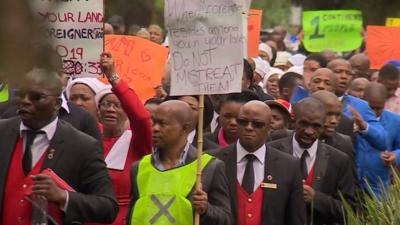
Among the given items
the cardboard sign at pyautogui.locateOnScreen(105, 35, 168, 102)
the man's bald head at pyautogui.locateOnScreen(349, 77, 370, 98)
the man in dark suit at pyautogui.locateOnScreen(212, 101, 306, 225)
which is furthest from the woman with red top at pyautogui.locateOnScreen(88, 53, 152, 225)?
the man's bald head at pyautogui.locateOnScreen(349, 77, 370, 98)

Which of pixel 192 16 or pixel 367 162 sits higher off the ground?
pixel 192 16

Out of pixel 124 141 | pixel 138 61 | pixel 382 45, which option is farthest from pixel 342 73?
pixel 124 141

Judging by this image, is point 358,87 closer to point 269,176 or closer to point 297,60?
point 297,60

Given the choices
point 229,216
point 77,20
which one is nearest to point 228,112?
point 77,20

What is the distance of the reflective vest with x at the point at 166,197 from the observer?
540 cm

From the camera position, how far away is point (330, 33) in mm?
16844

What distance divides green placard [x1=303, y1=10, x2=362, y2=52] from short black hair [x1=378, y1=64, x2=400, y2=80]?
4002 millimetres

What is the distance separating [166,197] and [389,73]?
23.3 ft

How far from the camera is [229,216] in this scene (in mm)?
5574

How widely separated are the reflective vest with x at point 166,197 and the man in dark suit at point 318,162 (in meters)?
1.94

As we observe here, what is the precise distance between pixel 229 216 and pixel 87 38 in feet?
7.43

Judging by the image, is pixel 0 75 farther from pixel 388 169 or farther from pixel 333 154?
pixel 388 169

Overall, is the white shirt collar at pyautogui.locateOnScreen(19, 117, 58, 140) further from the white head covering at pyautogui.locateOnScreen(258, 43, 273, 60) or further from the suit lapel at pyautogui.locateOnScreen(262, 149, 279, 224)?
the white head covering at pyautogui.locateOnScreen(258, 43, 273, 60)

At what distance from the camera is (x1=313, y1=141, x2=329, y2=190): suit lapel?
7.28m
